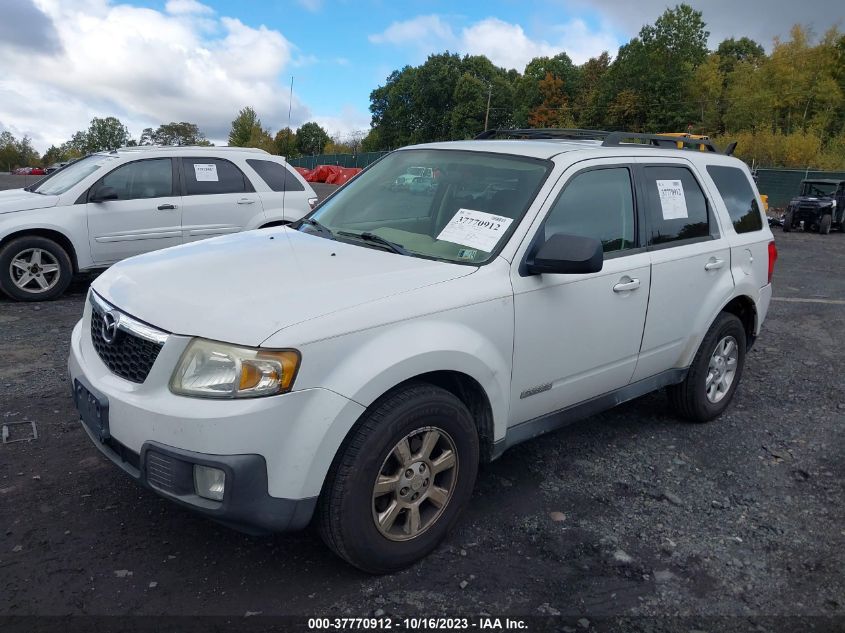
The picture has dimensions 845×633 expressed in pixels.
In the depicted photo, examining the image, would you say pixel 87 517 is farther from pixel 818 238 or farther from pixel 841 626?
pixel 818 238

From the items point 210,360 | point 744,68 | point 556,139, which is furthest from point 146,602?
point 744,68

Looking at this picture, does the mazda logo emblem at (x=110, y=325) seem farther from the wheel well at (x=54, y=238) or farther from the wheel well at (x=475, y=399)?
the wheel well at (x=54, y=238)

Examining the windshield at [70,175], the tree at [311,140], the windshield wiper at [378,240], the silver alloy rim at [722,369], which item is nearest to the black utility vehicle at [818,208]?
the tree at [311,140]

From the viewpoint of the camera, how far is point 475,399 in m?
3.23

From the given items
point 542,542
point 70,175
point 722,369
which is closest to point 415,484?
point 542,542

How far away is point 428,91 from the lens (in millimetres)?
95812

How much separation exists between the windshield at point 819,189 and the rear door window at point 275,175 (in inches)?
775

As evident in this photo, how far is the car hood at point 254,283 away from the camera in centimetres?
263

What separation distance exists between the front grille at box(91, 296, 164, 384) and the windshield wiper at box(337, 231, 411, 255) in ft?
4.00

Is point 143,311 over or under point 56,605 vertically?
over

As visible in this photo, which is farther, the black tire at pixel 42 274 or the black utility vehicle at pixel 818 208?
the black utility vehicle at pixel 818 208

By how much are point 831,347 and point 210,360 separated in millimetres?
6630

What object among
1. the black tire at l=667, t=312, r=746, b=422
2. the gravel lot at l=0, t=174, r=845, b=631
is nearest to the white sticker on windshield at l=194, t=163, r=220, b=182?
the gravel lot at l=0, t=174, r=845, b=631

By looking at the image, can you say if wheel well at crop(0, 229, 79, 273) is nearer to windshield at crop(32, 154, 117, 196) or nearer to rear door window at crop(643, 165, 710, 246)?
windshield at crop(32, 154, 117, 196)
